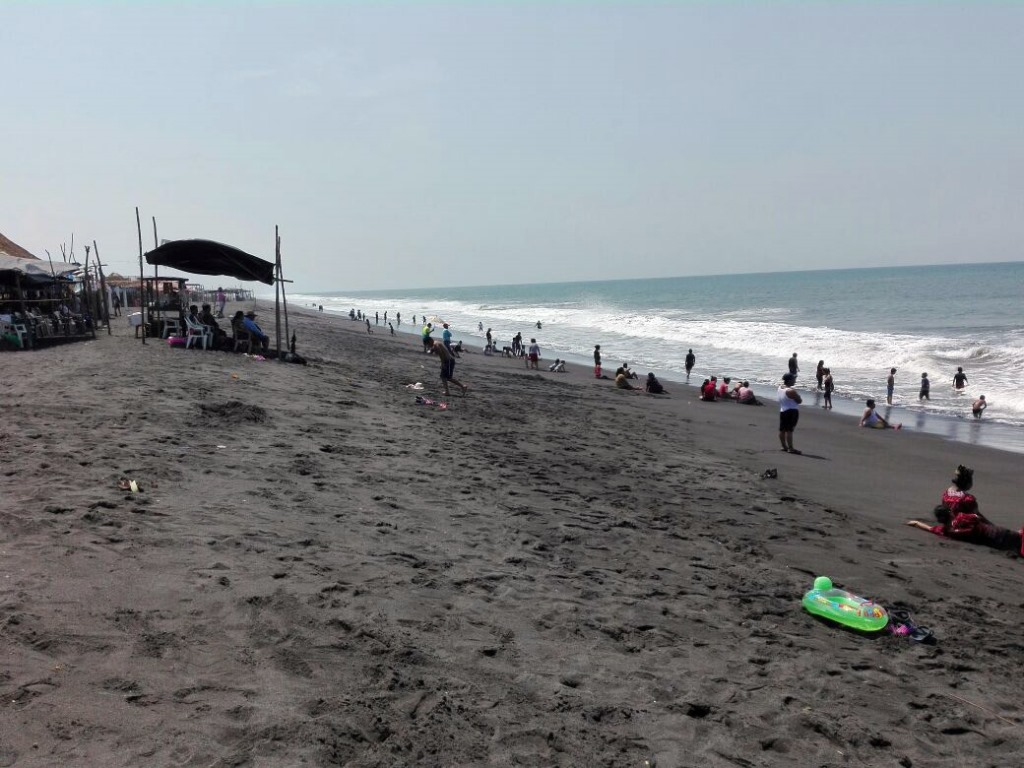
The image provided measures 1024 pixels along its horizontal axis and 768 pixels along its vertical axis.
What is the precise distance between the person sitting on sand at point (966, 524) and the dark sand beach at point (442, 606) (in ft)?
0.88

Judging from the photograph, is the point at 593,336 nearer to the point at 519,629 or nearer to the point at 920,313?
the point at 920,313

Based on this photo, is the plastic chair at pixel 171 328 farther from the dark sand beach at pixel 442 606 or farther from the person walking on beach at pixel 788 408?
the person walking on beach at pixel 788 408

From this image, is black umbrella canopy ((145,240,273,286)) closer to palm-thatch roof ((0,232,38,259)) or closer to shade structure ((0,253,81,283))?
shade structure ((0,253,81,283))

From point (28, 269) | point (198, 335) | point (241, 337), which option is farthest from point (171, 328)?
point (28, 269)

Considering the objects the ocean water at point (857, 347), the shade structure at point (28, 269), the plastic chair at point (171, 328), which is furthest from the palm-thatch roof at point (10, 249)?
the ocean water at point (857, 347)

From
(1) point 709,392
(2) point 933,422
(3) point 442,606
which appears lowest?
(2) point 933,422

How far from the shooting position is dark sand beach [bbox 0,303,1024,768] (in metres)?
3.35

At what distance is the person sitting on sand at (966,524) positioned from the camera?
7509 millimetres

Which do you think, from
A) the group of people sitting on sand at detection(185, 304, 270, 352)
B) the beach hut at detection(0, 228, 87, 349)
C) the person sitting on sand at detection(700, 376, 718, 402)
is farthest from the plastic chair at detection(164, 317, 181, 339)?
the person sitting on sand at detection(700, 376, 718, 402)

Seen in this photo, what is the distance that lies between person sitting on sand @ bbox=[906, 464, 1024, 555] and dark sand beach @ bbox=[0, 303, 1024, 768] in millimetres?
268

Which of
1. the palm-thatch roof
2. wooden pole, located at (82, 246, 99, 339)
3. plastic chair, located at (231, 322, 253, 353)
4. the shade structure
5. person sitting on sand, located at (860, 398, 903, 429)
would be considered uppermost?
the palm-thatch roof

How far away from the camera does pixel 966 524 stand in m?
7.69

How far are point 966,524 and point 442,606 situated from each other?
21.0ft

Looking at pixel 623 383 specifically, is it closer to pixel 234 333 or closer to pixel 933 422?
pixel 933 422
